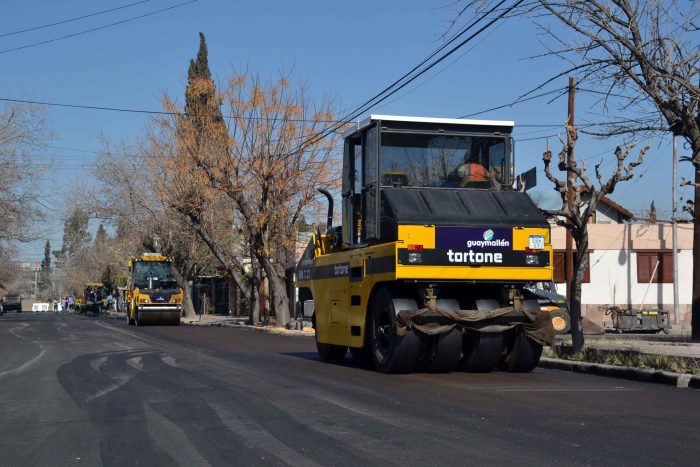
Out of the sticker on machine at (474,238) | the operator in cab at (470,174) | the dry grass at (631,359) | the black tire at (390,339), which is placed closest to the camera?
the sticker on machine at (474,238)

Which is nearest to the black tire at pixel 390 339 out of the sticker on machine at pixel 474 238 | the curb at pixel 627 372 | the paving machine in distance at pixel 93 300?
the sticker on machine at pixel 474 238

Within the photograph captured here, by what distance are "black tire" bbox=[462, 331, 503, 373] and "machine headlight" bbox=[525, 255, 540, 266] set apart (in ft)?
3.62

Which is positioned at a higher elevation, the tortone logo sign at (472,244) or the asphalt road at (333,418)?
the tortone logo sign at (472,244)

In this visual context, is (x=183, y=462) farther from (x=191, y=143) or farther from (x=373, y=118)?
(x=191, y=143)

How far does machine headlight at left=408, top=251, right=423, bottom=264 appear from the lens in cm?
1249

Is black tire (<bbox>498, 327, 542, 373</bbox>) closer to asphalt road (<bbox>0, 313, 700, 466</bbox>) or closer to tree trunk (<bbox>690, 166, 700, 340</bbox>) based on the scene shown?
asphalt road (<bbox>0, 313, 700, 466</bbox>)

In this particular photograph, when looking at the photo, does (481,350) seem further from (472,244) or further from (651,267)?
(651,267)

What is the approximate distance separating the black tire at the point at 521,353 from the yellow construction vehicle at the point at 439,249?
0.05 feet

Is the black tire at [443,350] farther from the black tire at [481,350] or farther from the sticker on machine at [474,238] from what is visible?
the sticker on machine at [474,238]

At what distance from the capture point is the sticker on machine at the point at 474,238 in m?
12.7

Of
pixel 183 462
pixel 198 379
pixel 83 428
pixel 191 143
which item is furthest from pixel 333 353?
pixel 191 143

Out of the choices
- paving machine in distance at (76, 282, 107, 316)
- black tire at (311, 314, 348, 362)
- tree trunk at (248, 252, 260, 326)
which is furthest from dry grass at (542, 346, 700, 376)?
paving machine in distance at (76, 282, 107, 316)

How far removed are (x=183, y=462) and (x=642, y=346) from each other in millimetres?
13781

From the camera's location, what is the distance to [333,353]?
54.6 ft
